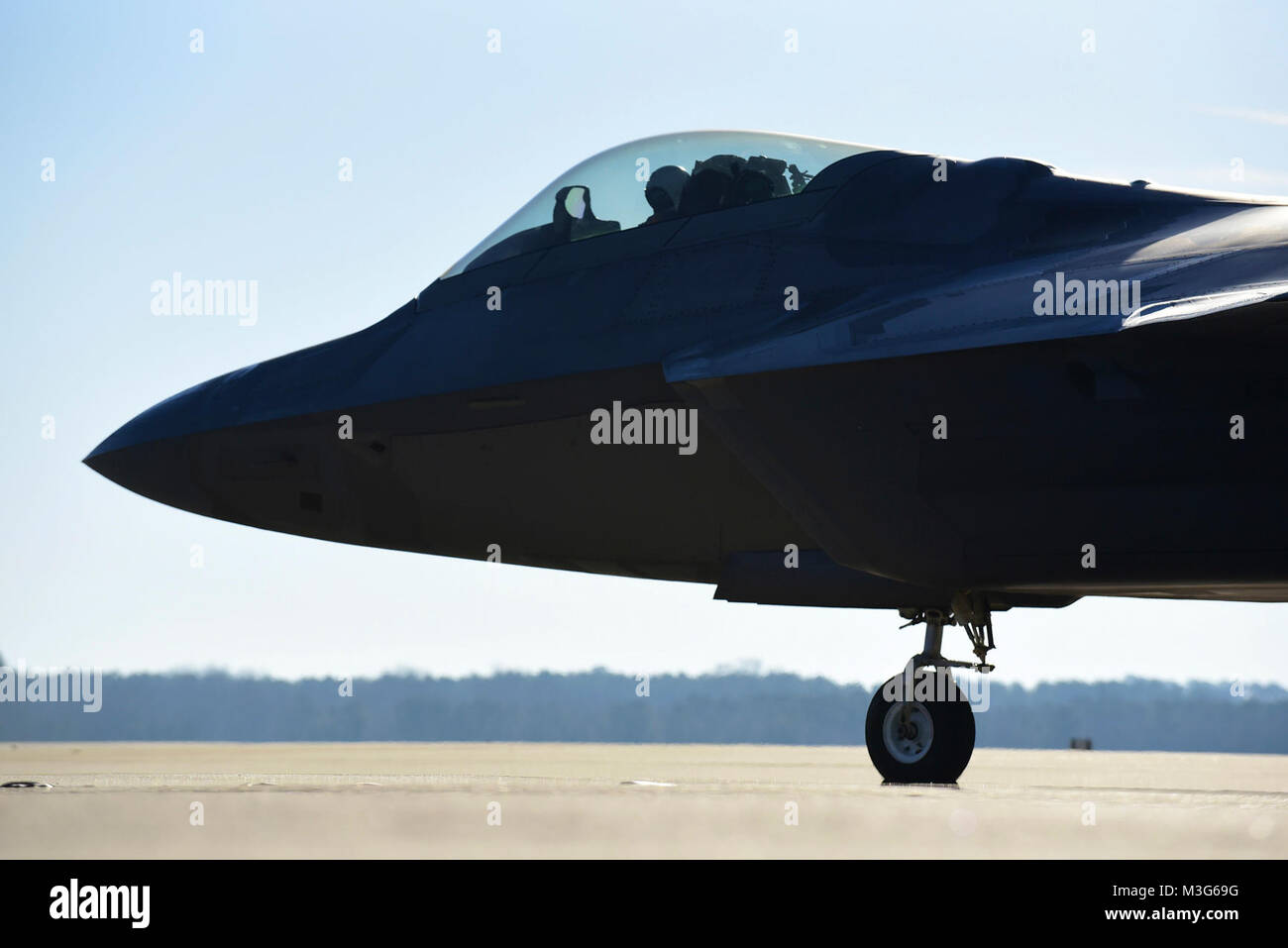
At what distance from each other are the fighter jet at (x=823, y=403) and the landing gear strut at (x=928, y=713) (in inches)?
1.0

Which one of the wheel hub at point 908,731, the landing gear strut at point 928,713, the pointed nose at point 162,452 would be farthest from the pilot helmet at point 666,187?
the wheel hub at point 908,731

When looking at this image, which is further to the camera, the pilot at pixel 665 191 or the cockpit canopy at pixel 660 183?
the pilot at pixel 665 191

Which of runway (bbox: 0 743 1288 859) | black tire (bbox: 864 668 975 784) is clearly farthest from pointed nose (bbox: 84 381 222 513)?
black tire (bbox: 864 668 975 784)

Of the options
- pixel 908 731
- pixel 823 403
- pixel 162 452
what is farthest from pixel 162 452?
pixel 908 731

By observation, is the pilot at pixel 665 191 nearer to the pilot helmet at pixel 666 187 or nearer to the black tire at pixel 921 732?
the pilot helmet at pixel 666 187

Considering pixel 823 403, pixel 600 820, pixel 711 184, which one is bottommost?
pixel 600 820

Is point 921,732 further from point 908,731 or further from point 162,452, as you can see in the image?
point 162,452

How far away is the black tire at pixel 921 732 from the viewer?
38.2 feet

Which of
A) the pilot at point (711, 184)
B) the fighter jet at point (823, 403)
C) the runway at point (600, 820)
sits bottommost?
the runway at point (600, 820)

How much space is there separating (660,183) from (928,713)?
4569mm

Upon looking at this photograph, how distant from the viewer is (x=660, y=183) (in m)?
11.6

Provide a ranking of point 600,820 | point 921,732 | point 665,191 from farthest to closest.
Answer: point 921,732 < point 665,191 < point 600,820

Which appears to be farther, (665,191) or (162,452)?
(162,452)
